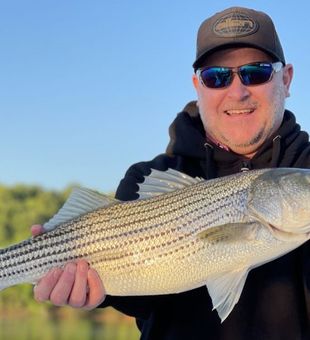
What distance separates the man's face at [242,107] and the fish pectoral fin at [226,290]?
1.45 metres

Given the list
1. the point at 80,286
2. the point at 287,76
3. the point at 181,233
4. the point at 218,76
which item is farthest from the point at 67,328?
the point at 181,233

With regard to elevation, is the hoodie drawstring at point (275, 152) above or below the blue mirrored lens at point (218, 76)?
below

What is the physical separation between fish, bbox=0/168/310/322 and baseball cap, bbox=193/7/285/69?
4.35 ft

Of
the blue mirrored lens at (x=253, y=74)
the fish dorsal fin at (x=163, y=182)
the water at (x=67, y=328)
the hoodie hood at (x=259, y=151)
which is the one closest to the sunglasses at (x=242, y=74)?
the blue mirrored lens at (x=253, y=74)

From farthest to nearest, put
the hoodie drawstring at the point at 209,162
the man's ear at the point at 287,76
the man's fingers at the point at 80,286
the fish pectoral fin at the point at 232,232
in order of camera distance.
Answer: the man's ear at the point at 287,76 → the hoodie drawstring at the point at 209,162 → the man's fingers at the point at 80,286 → the fish pectoral fin at the point at 232,232

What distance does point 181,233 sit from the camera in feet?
20.9

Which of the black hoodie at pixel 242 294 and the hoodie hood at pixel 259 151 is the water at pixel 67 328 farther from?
the hoodie hood at pixel 259 151

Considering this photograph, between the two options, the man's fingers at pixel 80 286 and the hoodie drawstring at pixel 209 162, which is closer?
the man's fingers at pixel 80 286

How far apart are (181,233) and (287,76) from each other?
7.21 feet

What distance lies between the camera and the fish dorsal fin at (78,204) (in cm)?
675

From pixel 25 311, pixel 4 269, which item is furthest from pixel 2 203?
pixel 4 269

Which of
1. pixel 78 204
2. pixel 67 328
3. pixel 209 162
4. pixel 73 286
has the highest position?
pixel 209 162

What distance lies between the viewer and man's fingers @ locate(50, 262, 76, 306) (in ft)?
20.8

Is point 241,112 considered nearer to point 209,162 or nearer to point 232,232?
point 209,162
